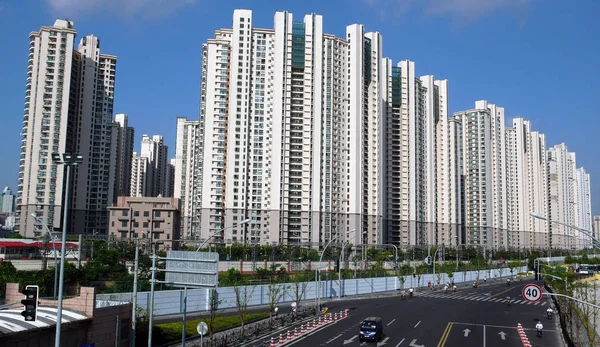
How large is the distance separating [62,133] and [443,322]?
99465 millimetres

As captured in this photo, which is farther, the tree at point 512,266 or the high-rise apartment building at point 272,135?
the tree at point 512,266

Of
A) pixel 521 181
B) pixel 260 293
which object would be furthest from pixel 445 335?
pixel 521 181

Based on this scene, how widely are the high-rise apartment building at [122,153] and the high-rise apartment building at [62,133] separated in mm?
6004

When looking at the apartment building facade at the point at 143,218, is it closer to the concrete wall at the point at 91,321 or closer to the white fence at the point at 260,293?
the white fence at the point at 260,293

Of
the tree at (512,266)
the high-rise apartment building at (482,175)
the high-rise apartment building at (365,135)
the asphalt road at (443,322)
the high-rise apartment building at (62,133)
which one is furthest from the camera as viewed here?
the high-rise apartment building at (482,175)

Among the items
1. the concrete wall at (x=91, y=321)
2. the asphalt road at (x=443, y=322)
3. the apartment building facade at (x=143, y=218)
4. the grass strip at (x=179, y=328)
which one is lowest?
the asphalt road at (x=443, y=322)

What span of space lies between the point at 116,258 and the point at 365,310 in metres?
30.0

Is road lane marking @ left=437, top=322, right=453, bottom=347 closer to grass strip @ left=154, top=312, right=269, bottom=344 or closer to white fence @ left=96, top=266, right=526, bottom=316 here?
grass strip @ left=154, top=312, right=269, bottom=344

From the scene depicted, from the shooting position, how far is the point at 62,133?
393 ft

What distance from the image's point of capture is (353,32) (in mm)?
122812

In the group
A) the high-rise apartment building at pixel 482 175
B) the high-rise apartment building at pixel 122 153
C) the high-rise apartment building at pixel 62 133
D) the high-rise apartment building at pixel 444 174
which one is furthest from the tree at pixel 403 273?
the high-rise apartment building at pixel 482 175

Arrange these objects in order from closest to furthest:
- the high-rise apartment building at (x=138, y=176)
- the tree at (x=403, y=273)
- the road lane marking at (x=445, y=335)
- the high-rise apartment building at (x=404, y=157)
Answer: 1. the road lane marking at (x=445, y=335)
2. the tree at (x=403, y=273)
3. the high-rise apartment building at (x=404, y=157)
4. the high-rise apartment building at (x=138, y=176)

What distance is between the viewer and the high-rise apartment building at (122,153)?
5512 inches

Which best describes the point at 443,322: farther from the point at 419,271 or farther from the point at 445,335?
the point at 419,271
